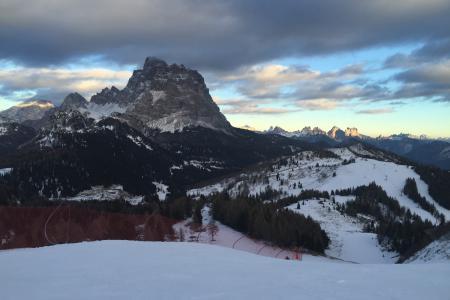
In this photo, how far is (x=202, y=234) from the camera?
6125 cm

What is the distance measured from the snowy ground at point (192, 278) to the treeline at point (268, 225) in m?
55.5

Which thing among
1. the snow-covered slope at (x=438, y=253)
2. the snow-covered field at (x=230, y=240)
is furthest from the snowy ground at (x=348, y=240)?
the snow-covered slope at (x=438, y=253)

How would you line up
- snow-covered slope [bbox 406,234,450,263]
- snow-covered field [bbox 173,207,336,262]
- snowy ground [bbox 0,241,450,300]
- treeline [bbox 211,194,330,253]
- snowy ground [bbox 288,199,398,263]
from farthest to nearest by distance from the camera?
snowy ground [bbox 288,199,398,263], treeline [bbox 211,194,330,253], snow-covered field [bbox 173,207,336,262], snow-covered slope [bbox 406,234,450,263], snowy ground [bbox 0,241,450,300]

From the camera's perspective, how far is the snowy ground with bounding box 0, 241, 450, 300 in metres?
12.9

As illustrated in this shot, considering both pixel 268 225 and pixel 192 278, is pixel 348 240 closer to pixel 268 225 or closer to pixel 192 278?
pixel 268 225

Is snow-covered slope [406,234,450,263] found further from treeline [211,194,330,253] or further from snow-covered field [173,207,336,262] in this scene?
treeline [211,194,330,253]

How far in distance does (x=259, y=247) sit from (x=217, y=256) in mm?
47624

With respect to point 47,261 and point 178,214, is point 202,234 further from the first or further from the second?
point 47,261

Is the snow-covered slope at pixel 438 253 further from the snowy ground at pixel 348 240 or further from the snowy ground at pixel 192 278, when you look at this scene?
the snowy ground at pixel 348 240

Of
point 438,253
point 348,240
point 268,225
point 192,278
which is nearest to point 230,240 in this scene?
point 268,225

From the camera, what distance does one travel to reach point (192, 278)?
588 inches

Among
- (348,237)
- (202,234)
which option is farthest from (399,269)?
(348,237)

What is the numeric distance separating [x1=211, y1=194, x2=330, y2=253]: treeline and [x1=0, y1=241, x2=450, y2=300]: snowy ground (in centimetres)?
5554

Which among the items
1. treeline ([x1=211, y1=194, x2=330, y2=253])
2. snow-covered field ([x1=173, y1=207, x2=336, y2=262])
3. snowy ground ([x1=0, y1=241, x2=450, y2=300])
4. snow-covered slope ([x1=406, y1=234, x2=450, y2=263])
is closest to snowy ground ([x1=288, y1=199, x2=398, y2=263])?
treeline ([x1=211, y1=194, x2=330, y2=253])
